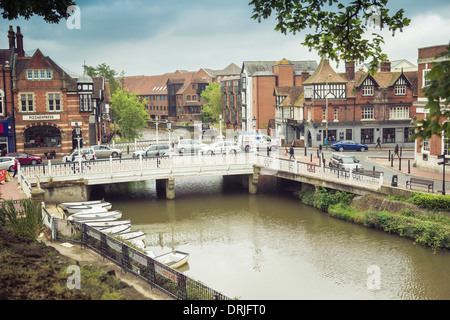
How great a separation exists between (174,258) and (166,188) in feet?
51.0

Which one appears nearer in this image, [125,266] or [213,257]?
[125,266]

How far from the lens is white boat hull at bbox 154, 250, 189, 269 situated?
2218 centimetres

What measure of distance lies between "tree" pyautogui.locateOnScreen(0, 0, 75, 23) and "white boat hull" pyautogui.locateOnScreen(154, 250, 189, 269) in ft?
35.8

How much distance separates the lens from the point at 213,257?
974 inches

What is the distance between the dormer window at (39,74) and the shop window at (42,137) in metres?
4.89

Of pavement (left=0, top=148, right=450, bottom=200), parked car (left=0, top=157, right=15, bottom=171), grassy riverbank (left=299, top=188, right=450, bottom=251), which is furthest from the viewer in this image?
parked car (left=0, top=157, right=15, bottom=171)

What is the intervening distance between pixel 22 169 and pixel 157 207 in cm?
939

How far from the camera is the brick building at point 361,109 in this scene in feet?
187

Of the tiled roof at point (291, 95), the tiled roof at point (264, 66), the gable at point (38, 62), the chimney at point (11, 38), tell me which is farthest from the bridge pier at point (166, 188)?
the tiled roof at point (264, 66)

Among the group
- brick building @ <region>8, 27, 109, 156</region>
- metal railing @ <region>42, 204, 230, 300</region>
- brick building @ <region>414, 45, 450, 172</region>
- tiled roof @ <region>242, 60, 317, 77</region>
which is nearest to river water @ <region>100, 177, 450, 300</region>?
metal railing @ <region>42, 204, 230, 300</region>

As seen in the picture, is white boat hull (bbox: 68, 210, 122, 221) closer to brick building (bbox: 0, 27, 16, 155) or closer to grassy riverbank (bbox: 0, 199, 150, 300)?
grassy riverbank (bbox: 0, 199, 150, 300)
